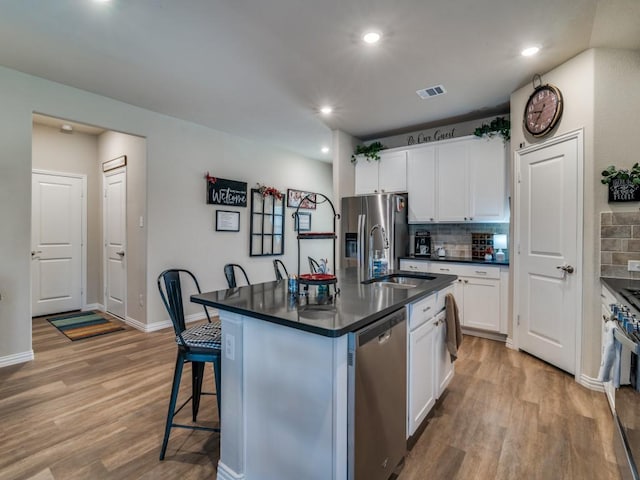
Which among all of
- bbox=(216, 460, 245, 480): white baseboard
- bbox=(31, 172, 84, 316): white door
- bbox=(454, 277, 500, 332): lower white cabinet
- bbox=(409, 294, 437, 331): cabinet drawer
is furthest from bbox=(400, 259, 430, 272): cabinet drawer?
bbox=(31, 172, 84, 316): white door

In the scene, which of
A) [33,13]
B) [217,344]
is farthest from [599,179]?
[33,13]

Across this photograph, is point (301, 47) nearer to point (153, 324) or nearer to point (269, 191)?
point (269, 191)

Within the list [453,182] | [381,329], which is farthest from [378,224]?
[381,329]

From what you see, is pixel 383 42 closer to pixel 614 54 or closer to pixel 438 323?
pixel 614 54

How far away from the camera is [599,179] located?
2.56m

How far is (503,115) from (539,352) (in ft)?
9.05

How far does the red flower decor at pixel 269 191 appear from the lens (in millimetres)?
5262

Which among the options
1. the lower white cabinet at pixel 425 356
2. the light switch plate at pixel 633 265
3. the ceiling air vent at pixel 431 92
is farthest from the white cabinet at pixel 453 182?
the lower white cabinet at pixel 425 356

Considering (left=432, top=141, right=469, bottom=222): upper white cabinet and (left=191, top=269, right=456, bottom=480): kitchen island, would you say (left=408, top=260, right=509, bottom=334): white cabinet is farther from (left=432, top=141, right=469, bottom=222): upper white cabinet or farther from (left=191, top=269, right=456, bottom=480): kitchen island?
(left=191, top=269, right=456, bottom=480): kitchen island

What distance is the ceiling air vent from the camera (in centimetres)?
329

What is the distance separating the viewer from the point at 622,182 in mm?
2467

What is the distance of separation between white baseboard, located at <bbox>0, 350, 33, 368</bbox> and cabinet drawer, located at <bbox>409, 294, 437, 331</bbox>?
11.8 ft

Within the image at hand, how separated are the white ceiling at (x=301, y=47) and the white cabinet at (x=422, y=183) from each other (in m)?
0.61

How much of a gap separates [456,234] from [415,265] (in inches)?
29.6
